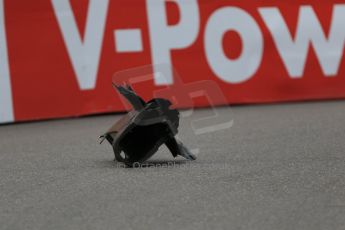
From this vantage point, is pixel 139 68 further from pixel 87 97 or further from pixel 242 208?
pixel 242 208

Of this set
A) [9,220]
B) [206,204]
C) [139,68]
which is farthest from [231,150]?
[139,68]

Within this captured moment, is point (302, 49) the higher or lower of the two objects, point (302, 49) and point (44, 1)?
the lower

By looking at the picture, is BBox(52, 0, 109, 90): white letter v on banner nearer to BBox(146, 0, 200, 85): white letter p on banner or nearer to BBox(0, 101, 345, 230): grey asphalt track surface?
BBox(146, 0, 200, 85): white letter p on banner

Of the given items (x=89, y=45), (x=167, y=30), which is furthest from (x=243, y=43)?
(x=89, y=45)

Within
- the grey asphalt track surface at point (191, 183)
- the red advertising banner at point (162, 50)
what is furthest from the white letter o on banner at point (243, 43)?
the grey asphalt track surface at point (191, 183)

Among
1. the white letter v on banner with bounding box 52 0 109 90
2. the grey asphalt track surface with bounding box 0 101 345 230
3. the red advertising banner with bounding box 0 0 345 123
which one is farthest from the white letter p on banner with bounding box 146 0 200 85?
the grey asphalt track surface with bounding box 0 101 345 230

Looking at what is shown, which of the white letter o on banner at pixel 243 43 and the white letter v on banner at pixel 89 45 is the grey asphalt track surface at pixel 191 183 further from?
the white letter o on banner at pixel 243 43
